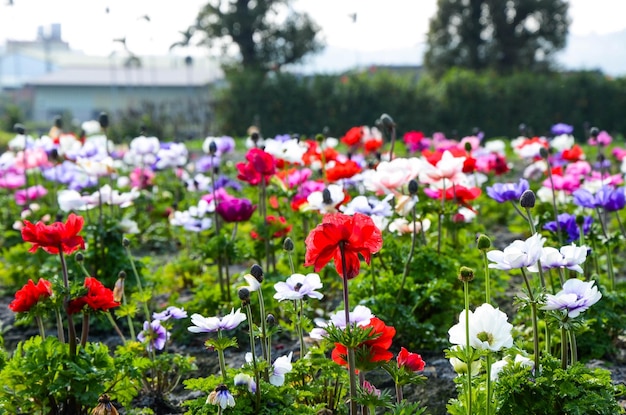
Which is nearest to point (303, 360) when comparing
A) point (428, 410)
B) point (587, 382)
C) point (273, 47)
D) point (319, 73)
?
point (428, 410)

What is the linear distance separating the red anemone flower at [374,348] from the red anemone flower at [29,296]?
0.96m

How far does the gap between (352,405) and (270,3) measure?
20555mm

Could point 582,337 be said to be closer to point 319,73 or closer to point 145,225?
point 145,225

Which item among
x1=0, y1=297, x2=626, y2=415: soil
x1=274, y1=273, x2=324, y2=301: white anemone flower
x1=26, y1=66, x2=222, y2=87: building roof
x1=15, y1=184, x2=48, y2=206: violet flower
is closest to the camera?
x1=274, y1=273, x2=324, y2=301: white anemone flower

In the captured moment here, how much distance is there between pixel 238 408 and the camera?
6.91 ft

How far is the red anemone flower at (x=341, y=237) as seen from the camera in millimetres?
1928

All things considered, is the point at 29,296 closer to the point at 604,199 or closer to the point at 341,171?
the point at 341,171

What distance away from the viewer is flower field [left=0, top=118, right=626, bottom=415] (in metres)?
2.09

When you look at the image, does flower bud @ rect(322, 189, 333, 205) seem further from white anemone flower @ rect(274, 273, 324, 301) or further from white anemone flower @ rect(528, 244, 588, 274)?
white anemone flower @ rect(528, 244, 588, 274)

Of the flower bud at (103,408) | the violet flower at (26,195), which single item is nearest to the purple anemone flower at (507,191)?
the flower bud at (103,408)

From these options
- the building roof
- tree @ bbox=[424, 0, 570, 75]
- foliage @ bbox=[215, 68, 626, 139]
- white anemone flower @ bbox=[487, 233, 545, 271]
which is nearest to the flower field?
white anemone flower @ bbox=[487, 233, 545, 271]

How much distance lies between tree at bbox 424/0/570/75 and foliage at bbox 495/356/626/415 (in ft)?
70.2

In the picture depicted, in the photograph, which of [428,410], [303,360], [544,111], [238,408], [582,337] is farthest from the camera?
[544,111]

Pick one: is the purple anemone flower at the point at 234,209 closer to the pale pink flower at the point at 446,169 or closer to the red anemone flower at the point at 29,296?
the pale pink flower at the point at 446,169
